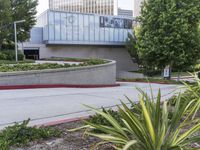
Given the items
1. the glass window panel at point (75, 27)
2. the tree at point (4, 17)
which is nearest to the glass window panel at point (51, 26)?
the glass window panel at point (75, 27)

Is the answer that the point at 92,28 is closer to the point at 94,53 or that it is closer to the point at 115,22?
the point at 94,53

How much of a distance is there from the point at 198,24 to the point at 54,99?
1854 centimetres

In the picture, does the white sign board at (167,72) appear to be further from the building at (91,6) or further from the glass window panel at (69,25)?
the building at (91,6)

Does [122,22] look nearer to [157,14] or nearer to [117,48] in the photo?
[117,48]

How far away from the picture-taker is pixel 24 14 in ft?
130

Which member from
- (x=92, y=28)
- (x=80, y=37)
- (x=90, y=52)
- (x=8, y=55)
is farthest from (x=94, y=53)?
(x=8, y=55)

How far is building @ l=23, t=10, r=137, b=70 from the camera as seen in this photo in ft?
152

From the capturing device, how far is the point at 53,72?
620 inches

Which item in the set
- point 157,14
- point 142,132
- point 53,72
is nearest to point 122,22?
point 157,14

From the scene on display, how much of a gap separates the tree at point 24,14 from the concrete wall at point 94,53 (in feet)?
21.5

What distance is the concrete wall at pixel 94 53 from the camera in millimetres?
46678

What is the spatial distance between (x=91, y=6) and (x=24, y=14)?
3126 inches

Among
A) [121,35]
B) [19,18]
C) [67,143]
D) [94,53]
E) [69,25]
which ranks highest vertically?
[19,18]

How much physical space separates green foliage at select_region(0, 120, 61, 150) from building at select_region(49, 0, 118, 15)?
341 ft
